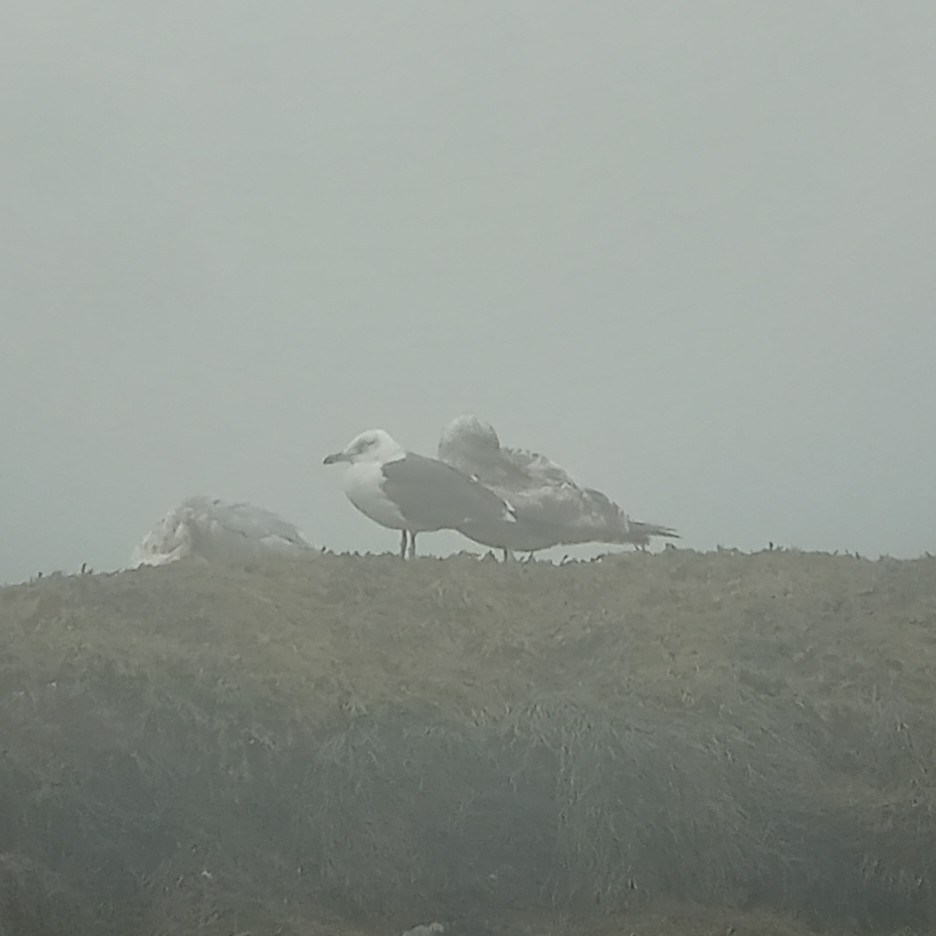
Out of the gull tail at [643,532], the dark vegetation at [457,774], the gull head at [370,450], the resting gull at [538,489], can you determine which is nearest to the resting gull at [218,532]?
the gull head at [370,450]

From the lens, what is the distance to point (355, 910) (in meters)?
1.41

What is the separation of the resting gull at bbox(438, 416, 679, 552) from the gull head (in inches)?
Answer: 4.4

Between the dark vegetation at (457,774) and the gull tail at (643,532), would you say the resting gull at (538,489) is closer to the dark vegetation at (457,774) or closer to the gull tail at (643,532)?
the gull tail at (643,532)

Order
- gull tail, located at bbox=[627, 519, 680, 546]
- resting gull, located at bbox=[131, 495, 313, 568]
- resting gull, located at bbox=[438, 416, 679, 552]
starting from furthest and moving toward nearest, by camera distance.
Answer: resting gull, located at bbox=[438, 416, 679, 552] → gull tail, located at bbox=[627, 519, 680, 546] → resting gull, located at bbox=[131, 495, 313, 568]

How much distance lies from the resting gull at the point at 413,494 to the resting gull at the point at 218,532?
22 centimetres

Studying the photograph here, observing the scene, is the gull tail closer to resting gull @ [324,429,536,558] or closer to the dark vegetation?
resting gull @ [324,429,536,558]

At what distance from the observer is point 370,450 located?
2621mm

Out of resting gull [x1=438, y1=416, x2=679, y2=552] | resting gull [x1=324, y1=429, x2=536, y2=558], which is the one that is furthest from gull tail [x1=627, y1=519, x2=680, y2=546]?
resting gull [x1=324, y1=429, x2=536, y2=558]

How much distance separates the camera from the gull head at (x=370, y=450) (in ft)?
8.50

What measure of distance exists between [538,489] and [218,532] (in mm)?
770

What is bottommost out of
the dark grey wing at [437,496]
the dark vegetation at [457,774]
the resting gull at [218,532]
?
the dark vegetation at [457,774]

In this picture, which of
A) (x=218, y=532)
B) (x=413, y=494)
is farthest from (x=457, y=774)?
(x=413, y=494)

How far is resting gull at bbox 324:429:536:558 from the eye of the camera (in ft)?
8.62

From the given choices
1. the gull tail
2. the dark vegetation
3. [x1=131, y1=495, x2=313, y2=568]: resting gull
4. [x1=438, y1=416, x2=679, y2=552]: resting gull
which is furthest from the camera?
[x1=438, y1=416, x2=679, y2=552]: resting gull
